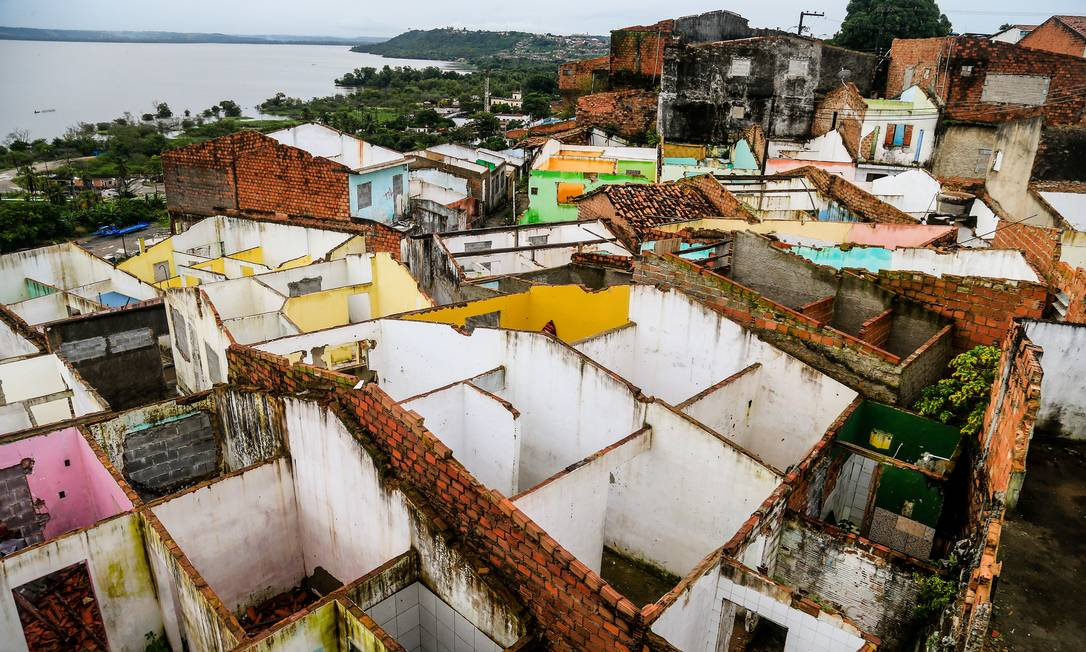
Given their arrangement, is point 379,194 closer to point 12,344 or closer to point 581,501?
point 12,344

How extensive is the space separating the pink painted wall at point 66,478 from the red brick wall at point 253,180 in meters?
14.0

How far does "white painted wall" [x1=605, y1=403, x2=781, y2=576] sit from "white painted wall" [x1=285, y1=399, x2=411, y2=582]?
3901mm

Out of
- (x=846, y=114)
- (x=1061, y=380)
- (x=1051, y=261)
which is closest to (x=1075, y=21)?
(x=846, y=114)

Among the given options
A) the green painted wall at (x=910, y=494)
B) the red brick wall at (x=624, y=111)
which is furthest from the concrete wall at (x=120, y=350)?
the red brick wall at (x=624, y=111)

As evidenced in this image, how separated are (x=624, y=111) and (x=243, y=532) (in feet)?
98.4

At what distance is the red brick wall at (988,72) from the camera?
29.2 meters

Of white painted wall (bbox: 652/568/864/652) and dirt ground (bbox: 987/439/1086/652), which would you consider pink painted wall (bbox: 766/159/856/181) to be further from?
white painted wall (bbox: 652/568/864/652)

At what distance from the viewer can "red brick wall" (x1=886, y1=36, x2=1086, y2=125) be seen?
2920 cm

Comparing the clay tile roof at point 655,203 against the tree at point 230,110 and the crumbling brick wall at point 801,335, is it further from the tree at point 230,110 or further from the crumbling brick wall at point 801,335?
the tree at point 230,110

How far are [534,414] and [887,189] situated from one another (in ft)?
54.8

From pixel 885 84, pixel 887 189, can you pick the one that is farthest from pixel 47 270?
pixel 885 84

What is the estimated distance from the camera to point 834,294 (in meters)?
12.9

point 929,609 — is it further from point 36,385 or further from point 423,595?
point 36,385

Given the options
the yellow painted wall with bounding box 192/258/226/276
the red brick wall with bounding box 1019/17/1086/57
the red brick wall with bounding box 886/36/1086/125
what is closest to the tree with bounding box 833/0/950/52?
the red brick wall with bounding box 1019/17/1086/57
